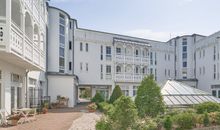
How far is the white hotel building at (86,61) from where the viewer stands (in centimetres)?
2024

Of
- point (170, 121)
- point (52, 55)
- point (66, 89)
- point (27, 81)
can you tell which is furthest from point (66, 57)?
point (170, 121)

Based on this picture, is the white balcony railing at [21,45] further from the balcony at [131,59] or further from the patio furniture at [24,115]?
the balcony at [131,59]

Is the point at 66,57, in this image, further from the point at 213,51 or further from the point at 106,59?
the point at 213,51

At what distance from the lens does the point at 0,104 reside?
16.0 m

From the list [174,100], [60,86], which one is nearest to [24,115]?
[174,100]

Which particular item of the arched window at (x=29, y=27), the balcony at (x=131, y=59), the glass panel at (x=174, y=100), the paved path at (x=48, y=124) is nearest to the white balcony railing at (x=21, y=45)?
the arched window at (x=29, y=27)

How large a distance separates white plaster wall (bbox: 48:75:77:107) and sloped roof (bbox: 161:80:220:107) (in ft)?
43.3

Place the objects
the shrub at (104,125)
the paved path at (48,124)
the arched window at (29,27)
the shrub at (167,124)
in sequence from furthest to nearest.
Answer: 1. the arched window at (29,27)
2. the paved path at (48,124)
3. the shrub at (167,124)
4. the shrub at (104,125)

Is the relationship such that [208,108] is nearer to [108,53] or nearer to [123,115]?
[123,115]

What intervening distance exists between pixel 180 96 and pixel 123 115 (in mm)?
10667

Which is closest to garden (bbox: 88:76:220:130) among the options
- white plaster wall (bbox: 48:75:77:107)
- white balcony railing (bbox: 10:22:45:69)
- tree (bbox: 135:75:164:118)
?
tree (bbox: 135:75:164:118)

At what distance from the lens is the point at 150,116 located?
14.9 m

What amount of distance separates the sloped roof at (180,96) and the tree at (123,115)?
8546 mm

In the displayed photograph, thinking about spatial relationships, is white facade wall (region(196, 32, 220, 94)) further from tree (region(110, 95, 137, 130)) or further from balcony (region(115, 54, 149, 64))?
tree (region(110, 95, 137, 130))
